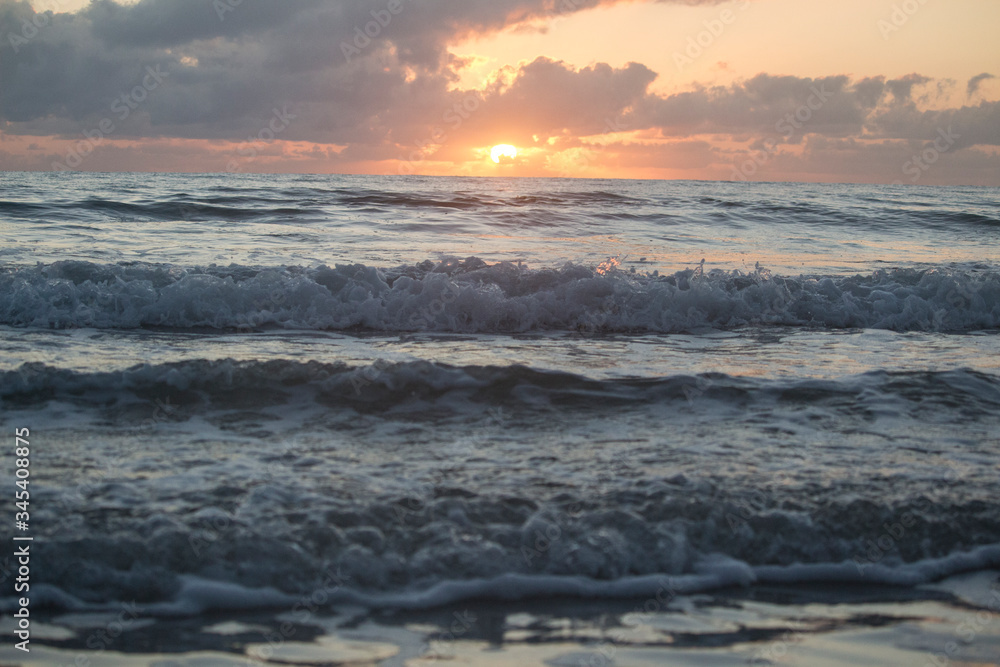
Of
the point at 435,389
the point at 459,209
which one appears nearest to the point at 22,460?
the point at 435,389

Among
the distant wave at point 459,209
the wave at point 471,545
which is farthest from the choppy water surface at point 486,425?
the distant wave at point 459,209

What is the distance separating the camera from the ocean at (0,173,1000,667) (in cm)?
225

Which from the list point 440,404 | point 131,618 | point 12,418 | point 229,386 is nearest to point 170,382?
point 229,386

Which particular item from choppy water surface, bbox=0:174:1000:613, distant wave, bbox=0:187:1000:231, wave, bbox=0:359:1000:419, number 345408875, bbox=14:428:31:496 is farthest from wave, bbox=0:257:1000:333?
distant wave, bbox=0:187:1000:231

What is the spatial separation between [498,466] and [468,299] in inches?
151

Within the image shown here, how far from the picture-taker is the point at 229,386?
4.44 m

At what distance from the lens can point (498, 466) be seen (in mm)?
3295

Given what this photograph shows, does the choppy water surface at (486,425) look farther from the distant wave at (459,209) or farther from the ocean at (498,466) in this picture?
the distant wave at (459,209)

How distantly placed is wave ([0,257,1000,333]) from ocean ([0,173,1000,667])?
1.5 inches

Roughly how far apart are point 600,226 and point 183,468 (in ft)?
42.2

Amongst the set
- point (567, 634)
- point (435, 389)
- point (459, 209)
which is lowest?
point (567, 634)

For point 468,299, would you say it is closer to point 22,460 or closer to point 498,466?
point 498,466

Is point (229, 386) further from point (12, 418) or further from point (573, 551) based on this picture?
point (573, 551)

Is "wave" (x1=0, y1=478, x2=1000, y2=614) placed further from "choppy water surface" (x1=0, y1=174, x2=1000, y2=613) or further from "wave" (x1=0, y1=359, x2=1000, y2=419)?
"wave" (x1=0, y1=359, x2=1000, y2=419)
